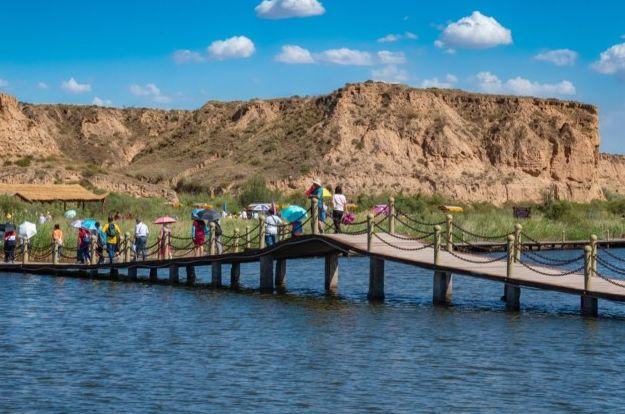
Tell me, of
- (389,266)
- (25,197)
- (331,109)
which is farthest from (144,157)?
(389,266)

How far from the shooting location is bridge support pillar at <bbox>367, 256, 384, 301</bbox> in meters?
32.1

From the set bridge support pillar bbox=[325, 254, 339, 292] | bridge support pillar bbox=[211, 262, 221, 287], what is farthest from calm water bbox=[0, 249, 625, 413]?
bridge support pillar bbox=[211, 262, 221, 287]

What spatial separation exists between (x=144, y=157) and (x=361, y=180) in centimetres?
3189

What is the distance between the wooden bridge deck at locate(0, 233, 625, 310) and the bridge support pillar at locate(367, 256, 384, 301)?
0.57 metres

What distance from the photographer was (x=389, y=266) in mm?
46438

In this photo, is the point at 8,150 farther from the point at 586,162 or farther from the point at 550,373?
the point at 550,373

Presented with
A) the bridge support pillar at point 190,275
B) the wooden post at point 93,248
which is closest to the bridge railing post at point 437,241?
the bridge support pillar at point 190,275

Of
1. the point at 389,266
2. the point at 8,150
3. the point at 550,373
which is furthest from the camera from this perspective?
the point at 8,150

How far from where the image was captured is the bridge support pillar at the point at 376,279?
105 feet

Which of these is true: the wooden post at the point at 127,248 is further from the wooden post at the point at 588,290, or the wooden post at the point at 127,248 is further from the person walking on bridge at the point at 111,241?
the wooden post at the point at 588,290

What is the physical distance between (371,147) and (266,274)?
6849 centimetres

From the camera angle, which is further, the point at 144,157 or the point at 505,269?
the point at 144,157

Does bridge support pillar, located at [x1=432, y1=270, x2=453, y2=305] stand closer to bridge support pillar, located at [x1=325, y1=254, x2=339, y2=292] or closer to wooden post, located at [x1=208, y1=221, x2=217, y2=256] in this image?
bridge support pillar, located at [x1=325, y1=254, x2=339, y2=292]

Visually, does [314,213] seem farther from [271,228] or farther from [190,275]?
[190,275]
